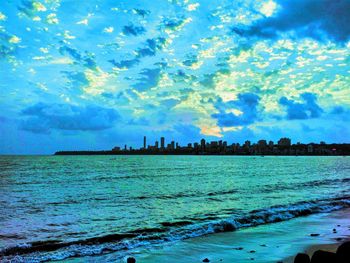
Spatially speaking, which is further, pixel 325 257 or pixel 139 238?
pixel 139 238

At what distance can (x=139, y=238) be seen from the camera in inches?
591

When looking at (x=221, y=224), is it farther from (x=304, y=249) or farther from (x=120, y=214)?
(x=120, y=214)

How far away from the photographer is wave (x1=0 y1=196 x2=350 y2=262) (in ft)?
41.6

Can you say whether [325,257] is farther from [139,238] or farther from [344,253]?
[139,238]

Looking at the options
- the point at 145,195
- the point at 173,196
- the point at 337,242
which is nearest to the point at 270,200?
the point at 173,196

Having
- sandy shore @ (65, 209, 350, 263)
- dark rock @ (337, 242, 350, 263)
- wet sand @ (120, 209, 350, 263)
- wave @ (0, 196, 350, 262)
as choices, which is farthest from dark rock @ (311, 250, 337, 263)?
wave @ (0, 196, 350, 262)

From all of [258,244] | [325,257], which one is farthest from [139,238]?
[325,257]

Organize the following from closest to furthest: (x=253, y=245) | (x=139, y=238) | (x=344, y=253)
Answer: (x=344, y=253), (x=253, y=245), (x=139, y=238)

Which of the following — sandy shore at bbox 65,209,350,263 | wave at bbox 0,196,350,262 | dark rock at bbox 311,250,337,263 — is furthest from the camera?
wave at bbox 0,196,350,262

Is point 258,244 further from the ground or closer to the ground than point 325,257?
closer to the ground

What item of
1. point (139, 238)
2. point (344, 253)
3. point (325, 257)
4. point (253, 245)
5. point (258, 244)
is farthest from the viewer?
point (139, 238)

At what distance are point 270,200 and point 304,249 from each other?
52.8ft

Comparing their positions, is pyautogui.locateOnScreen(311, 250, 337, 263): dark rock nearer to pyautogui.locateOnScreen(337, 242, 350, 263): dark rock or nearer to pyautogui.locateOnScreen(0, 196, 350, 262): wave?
pyautogui.locateOnScreen(337, 242, 350, 263): dark rock

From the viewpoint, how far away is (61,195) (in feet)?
105
